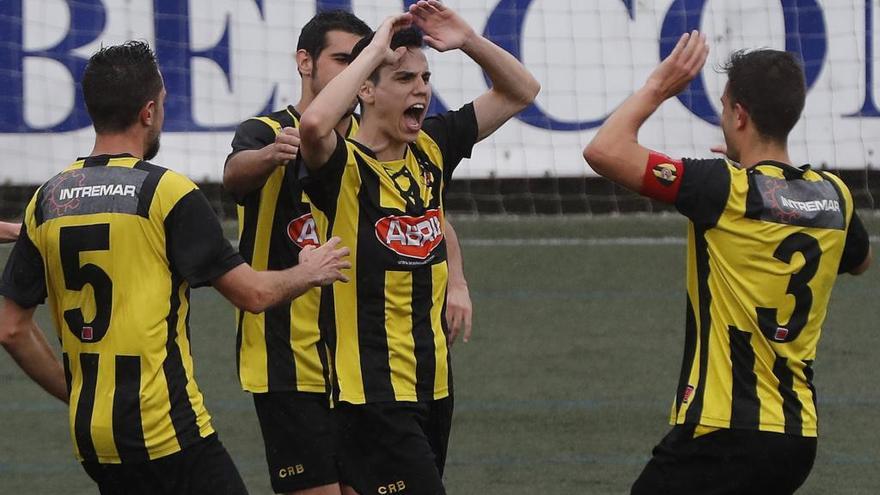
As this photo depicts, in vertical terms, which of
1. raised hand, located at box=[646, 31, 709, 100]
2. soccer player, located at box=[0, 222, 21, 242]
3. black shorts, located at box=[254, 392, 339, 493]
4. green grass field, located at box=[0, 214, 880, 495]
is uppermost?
raised hand, located at box=[646, 31, 709, 100]

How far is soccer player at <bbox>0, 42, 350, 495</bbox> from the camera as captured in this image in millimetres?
4512

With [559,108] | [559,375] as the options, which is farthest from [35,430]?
[559,108]

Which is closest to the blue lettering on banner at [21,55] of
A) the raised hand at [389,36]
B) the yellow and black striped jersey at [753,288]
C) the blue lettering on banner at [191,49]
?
the blue lettering on banner at [191,49]

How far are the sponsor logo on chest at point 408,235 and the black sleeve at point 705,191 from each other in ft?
2.88

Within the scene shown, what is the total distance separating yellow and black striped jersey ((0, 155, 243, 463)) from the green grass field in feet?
5.78

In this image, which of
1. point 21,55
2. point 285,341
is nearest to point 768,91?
point 285,341

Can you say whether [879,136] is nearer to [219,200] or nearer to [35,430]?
[219,200]

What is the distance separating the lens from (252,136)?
5.57 m

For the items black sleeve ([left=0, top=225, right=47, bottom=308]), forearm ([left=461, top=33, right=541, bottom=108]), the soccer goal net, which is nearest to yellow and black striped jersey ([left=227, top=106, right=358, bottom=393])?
forearm ([left=461, top=33, right=541, bottom=108])

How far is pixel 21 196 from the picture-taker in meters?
12.8

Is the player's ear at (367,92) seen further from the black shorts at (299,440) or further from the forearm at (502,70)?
the black shorts at (299,440)

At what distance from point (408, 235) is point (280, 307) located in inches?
24.1

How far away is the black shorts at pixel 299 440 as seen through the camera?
548 centimetres

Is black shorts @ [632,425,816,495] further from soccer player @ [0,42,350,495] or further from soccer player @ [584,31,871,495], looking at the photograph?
soccer player @ [0,42,350,495]
